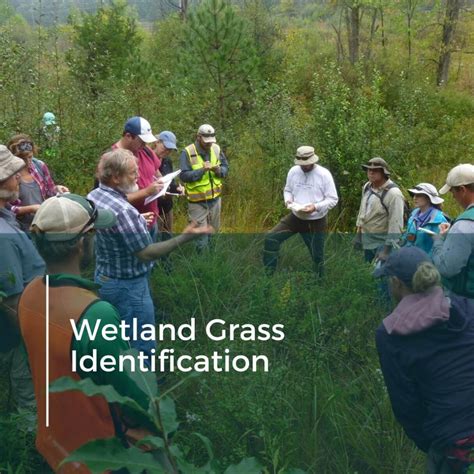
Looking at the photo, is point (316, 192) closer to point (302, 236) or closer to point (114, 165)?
point (302, 236)

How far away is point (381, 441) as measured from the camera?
3803mm

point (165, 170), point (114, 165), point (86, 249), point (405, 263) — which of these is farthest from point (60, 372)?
point (165, 170)

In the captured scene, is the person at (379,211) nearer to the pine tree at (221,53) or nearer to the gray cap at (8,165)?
the gray cap at (8,165)

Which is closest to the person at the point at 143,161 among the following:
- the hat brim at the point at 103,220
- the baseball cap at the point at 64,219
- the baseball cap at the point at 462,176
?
the hat brim at the point at 103,220

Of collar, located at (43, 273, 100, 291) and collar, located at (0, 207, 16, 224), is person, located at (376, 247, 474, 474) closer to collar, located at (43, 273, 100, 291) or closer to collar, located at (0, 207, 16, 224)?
collar, located at (43, 273, 100, 291)

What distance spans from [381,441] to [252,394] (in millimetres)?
674

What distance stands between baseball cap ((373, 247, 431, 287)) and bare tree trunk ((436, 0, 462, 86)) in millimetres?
27176

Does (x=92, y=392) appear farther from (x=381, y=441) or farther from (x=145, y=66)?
(x=145, y=66)

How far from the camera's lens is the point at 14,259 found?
400 cm

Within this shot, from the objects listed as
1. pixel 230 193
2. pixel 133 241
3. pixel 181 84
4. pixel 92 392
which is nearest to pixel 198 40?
pixel 181 84

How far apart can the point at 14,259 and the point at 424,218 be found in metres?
3.14

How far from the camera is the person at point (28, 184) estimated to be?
541 cm

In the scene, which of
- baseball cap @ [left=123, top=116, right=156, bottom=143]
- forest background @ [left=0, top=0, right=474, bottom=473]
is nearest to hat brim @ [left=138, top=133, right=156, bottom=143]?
baseball cap @ [left=123, top=116, right=156, bottom=143]

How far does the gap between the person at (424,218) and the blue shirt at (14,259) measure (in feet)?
9.30
